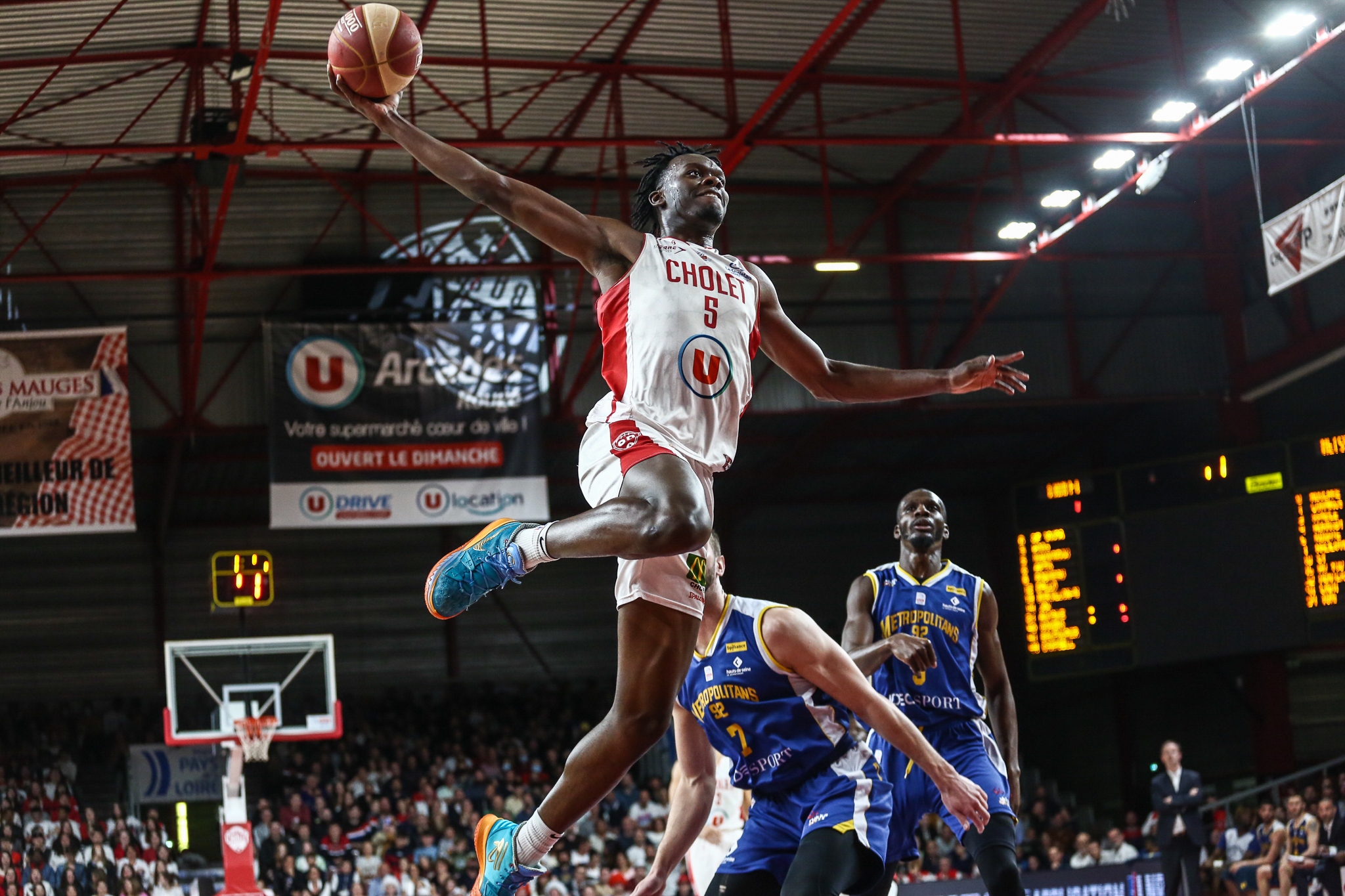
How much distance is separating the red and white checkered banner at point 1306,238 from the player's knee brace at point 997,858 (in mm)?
10100

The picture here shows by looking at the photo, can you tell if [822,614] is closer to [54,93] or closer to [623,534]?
[54,93]

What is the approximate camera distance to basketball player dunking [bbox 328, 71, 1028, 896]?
15.4 feet

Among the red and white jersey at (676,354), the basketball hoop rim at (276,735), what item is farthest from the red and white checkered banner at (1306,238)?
the red and white jersey at (676,354)

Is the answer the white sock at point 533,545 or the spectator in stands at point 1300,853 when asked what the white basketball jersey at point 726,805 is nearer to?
the white sock at point 533,545

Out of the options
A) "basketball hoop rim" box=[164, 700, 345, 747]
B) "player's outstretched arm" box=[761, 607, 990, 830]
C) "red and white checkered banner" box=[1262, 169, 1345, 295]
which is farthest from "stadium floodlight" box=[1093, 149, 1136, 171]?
"player's outstretched arm" box=[761, 607, 990, 830]

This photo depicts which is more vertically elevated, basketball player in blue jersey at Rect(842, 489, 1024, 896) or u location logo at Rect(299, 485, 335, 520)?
u location logo at Rect(299, 485, 335, 520)

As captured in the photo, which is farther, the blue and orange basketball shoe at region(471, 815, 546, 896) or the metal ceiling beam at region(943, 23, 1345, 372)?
the metal ceiling beam at region(943, 23, 1345, 372)

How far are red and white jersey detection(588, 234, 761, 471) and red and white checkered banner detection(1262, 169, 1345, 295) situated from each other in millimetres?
11760

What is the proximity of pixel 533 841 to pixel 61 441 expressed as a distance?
15.4 meters

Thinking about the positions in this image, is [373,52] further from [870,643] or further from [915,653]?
[870,643]

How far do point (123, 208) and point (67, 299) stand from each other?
1780 mm

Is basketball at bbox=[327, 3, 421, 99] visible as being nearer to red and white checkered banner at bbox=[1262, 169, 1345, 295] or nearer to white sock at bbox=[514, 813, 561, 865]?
white sock at bbox=[514, 813, 561, 865]

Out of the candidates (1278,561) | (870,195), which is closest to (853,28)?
(870,195)

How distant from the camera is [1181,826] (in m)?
15.9
